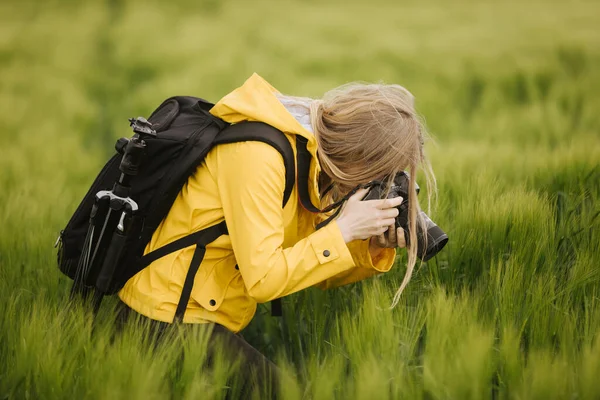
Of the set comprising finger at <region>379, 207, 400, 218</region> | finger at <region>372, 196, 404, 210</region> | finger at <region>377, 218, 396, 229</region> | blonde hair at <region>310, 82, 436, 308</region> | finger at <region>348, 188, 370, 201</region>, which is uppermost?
blonde hair at <region>310, 82, 436, 308</region>

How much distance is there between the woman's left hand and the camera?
2 cm

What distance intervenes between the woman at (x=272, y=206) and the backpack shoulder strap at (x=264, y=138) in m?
0.02

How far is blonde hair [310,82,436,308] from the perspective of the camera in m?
1.93

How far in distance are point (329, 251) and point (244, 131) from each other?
0.41 m

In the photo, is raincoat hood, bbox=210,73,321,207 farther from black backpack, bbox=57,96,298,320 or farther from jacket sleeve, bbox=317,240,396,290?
jacket sleeve, bbox=317,240,396,290

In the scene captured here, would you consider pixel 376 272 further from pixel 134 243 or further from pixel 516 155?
pixel 516 155

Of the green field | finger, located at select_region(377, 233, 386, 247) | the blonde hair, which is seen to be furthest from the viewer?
finger, located at select_region(377, 233, 386, 247)

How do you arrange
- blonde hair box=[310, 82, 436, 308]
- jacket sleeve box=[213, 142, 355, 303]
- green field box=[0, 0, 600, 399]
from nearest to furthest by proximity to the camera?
green field box=[0, 0, 600, 399] → jacket sleeve box=[213, 142, 355, 303] → blonde hair box=[310, 82, 436, 308]

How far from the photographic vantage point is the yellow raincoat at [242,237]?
6.00ft

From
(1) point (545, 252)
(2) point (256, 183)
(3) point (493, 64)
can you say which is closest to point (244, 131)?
(2) point (256, 183)

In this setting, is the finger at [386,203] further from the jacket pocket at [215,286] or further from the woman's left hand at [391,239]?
the jacket pocket at [215,286]

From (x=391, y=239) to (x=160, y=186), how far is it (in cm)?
71

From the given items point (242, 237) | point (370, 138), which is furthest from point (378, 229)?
point (242, 237)

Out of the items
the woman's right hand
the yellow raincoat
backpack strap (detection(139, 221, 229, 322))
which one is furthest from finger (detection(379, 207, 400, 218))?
backpack strap (detection(139, 221, 229, 322))
